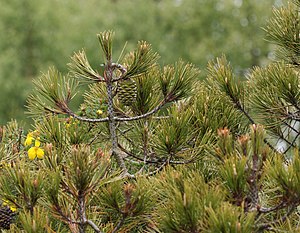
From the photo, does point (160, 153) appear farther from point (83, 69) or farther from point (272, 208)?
point (272, 208)

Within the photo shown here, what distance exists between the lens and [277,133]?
253cm

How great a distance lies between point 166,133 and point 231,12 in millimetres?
11582

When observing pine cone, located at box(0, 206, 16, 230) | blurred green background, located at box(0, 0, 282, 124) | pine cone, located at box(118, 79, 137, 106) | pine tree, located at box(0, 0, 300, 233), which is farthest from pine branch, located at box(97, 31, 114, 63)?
blurred green background, located at box(0, 0, 282, 124)

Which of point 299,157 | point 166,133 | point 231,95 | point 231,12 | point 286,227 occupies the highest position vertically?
point 231,12

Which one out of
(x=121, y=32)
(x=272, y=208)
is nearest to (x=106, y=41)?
(x=272, y=208)

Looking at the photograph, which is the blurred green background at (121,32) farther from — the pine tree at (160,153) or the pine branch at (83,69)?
the pine branch at (83,69)

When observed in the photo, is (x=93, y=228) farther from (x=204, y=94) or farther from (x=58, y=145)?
(x=204, y=94)

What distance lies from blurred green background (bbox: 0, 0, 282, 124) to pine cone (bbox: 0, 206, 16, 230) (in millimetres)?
9780

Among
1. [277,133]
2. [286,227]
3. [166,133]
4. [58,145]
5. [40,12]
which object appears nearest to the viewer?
[286,227]

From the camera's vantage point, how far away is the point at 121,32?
12.9 meters

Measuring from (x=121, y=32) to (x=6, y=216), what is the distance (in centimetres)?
1105

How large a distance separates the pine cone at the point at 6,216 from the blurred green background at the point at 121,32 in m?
9.78

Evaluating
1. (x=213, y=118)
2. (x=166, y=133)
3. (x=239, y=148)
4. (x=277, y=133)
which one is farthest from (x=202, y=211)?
(x=277, y=133)

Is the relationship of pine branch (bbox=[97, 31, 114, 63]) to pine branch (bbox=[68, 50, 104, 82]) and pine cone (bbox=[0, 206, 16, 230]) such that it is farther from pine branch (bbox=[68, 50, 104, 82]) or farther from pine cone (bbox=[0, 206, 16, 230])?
pine cone (bbox=[0, 206, 16, 230])
